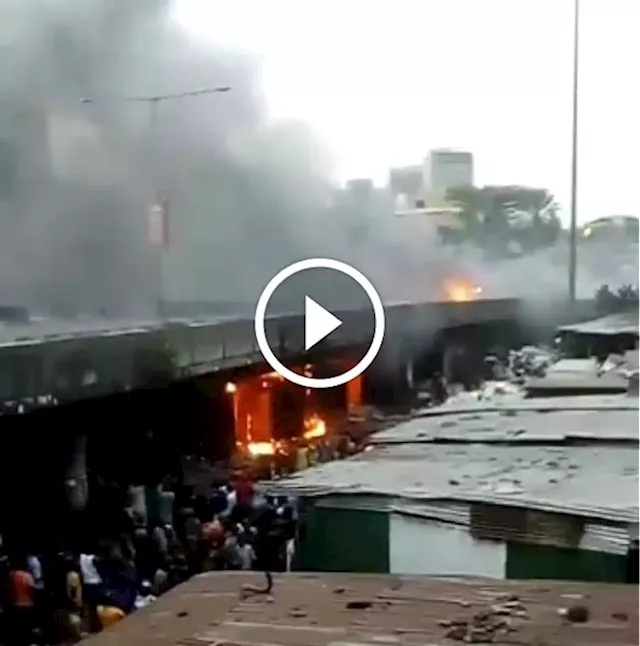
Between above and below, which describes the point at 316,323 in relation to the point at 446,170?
below

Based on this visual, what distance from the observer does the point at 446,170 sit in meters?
1.17

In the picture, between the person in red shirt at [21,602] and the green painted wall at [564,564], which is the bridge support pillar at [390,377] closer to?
the green painted wall at [564,564]

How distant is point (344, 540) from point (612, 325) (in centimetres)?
35

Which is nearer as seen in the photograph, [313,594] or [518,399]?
[313,594]

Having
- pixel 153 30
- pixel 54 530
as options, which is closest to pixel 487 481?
pixel 54 530

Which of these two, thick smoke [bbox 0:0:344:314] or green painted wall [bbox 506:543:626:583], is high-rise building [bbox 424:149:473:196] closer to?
thick smoke [bbox 0:0:344:314]

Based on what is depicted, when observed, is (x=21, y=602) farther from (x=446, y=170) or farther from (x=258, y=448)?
(x=446, y=170)

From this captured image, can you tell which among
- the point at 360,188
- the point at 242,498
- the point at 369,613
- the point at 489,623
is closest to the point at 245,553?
the point at 242,498

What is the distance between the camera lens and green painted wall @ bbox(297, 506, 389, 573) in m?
1.15

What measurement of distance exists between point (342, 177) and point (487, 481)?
1.12 ft

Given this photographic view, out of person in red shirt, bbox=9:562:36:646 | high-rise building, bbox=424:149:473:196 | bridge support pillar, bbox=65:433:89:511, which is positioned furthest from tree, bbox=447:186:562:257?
person in red shirt, bbox=9:562:36:646

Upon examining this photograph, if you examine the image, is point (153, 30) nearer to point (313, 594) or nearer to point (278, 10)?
point (278, 10)

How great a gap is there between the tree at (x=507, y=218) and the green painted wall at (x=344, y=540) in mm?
305

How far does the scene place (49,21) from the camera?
3.93ft
